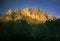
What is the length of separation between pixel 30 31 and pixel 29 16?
0.99ft

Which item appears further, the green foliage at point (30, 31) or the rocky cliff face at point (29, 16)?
the rocky cliff face at point (29, 16)

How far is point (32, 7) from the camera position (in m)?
4.55

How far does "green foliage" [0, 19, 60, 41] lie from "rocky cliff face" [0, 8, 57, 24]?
0.25ft

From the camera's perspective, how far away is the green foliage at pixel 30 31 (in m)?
4.30

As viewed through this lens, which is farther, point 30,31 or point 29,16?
point 29,16

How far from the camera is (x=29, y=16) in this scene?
4457 mm

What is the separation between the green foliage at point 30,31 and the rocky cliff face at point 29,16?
0.08 metres

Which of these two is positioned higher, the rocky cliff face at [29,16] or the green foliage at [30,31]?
the rocky cliff face at [29,16]

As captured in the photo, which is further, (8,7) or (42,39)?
(8,7)

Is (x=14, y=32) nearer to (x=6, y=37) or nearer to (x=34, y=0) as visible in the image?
(x=6, y=37)

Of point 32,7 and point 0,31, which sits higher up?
point 32,7

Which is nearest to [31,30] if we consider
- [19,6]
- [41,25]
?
[41,25]

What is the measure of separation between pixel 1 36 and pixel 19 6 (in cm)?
68

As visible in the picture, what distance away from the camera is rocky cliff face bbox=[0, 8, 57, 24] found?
4430 millimetres
